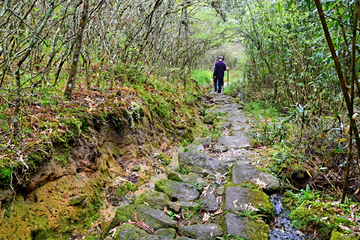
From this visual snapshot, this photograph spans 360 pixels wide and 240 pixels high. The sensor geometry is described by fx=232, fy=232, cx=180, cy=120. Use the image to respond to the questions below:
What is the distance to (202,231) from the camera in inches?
96.5

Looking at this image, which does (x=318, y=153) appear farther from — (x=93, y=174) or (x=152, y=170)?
(x=93, y=174)

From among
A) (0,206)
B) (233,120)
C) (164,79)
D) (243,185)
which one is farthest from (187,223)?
(164,79)

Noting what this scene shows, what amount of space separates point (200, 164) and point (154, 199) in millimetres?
1472

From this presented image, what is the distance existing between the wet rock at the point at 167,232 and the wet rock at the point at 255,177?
1415 mm

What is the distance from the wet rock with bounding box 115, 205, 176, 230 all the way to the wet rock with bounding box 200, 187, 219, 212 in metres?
0.65

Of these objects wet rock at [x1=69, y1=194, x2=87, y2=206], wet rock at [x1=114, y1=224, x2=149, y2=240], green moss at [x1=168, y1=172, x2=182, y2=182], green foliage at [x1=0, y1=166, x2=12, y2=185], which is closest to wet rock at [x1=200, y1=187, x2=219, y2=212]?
green moss at [x1=168, y1=172, x2=182, y2=182]

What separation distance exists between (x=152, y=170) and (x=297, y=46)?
4.76 m

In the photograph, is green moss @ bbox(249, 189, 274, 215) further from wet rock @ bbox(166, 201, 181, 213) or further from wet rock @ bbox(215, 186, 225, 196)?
wet rock @ bbox(166, 201, 181, 213)

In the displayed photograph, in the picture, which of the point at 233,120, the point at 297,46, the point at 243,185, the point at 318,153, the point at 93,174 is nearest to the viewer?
the point at 93,174

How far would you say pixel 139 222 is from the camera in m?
2.33

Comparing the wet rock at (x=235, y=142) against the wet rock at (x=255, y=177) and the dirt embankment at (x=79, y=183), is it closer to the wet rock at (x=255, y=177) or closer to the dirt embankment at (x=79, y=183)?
the wet rock at (x=255, y=177)

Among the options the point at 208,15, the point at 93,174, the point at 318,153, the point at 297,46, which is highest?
the point at 208,15

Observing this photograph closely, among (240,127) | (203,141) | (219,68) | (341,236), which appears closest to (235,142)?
(203,141)

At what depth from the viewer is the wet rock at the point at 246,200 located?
284cm
